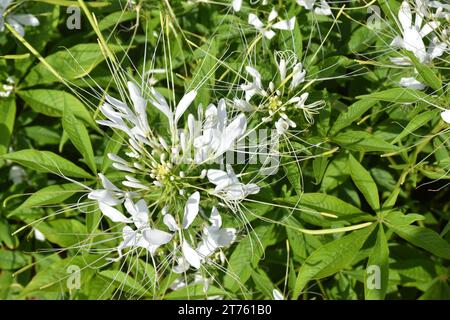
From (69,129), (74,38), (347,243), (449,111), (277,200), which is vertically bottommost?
(347,243)

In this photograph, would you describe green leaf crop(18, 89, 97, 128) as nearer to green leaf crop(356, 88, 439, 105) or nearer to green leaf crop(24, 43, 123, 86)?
green leaf crop(24, 43, 123, 86)

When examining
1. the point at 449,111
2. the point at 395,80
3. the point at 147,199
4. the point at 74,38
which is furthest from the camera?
the point at 74,38

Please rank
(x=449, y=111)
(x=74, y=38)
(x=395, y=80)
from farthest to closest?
1. (x=74, y=38)
2. (x=395, y=80)
3. (x=449, y=111)

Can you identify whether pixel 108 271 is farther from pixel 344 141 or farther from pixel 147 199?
pixel 344 141

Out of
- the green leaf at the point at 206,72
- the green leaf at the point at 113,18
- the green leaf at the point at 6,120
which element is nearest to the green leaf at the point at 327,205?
the green leaf at the point at 206,72

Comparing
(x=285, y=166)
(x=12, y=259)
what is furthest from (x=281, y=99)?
(x=12, y=259)

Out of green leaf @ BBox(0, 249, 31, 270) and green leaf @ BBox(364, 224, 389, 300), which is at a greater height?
green leaf @ BBox(0, 249, 31, 270)

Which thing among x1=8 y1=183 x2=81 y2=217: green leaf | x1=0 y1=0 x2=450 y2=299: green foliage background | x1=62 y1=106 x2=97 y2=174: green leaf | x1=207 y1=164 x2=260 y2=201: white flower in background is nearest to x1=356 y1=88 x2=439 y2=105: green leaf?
x1=0 y1=0 x2=450 y2=299: green foliage background

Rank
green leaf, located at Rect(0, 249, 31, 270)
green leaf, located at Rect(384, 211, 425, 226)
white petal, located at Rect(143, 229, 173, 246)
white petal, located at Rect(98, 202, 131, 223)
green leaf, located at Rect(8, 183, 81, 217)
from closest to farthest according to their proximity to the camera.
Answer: white petal, located at Rect(143, 229, 173, 246), white petal, located at Rect(98, 202, 131, 223), green leaf, located at Rect(384, 211, 425, 226), green leaf, located at Rect(8, 183, 81, 217), green leaf, located at Rect(0, 249, 31, 270)
